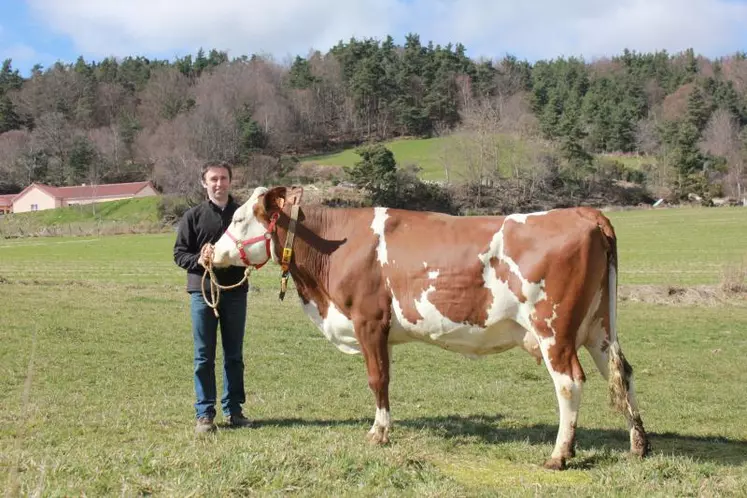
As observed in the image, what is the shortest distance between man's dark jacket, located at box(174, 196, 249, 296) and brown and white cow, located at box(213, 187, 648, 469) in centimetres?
35

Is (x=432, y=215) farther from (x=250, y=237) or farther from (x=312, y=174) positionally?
(x=312, y=174)

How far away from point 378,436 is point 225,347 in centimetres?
218

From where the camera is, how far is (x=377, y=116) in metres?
137

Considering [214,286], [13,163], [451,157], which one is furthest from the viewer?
[13,163]

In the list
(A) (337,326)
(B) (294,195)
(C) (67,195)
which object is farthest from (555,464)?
(C) (67,195)

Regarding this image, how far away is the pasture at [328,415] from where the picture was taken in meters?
4.95

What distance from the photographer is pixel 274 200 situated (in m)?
7.08

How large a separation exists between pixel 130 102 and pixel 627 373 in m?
148

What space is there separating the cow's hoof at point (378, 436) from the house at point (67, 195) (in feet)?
314

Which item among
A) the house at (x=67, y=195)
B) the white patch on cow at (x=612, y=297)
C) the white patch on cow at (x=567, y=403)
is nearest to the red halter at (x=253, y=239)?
the white patch on cow at (x=567, y=403)

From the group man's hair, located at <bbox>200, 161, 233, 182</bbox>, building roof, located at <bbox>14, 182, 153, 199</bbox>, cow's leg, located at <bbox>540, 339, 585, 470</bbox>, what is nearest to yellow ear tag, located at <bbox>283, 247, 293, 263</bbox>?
man's hair, located at <bbox>200, 161, 233, 182</bbox>

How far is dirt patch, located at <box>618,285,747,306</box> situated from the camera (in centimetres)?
2247

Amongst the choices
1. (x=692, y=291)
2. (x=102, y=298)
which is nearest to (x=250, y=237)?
(x=102, y=298)

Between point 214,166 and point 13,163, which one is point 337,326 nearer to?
point 214,166
